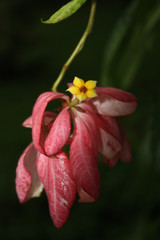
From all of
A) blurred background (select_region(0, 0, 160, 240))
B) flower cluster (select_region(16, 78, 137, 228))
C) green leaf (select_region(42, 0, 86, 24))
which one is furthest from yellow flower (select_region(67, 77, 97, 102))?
blurred background (select_region(0, 0, 160, 240))

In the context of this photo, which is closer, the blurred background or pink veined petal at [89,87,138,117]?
pink veined petal at [89,87,138,117]

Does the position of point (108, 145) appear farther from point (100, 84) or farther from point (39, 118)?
point (100, 84)

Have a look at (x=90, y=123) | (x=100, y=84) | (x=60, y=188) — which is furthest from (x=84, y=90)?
(x=100, y=84)

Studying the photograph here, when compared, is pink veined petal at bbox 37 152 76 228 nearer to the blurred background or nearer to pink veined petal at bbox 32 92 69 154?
pink veined petal at bbox 32 92 69 154

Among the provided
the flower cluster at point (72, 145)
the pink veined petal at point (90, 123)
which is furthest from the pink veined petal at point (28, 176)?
the pink veined petal at point (90, 123)

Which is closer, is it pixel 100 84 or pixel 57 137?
pixel 57 137

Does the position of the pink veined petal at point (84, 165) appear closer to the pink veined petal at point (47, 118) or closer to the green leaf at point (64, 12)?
the pink veined petal at point (47, 118)
